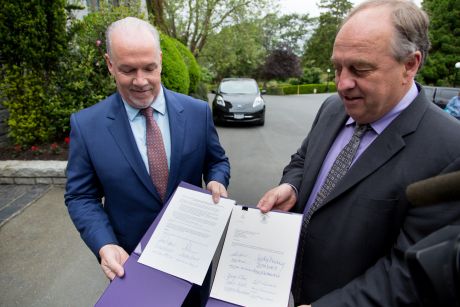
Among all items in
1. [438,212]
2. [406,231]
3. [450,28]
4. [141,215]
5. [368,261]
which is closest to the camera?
[438,212]

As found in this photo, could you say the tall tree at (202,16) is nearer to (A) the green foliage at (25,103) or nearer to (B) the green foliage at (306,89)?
(A) the green foliage at (25,103)

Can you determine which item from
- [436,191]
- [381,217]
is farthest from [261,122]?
[436,191]

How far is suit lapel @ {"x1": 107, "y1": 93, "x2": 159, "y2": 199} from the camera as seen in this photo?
1697mm

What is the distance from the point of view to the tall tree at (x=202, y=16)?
59.7 ft

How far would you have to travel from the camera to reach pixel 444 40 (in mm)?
24375

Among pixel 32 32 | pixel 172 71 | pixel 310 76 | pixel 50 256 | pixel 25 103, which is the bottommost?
pixel 310 76

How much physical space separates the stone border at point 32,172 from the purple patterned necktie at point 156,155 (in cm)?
376

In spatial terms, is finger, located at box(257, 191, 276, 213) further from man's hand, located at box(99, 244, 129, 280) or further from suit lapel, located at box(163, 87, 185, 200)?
man's hand, located at box(99, 244, 129, 280)

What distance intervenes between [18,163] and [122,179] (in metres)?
4.30

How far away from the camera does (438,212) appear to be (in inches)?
36.3

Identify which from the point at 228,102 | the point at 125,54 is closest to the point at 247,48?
the point at 228,102

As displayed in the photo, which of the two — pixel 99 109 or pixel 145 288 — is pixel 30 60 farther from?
pixel 145 288

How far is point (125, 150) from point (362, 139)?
1201 mm

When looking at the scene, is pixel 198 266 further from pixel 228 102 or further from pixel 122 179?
pixel 228 102
